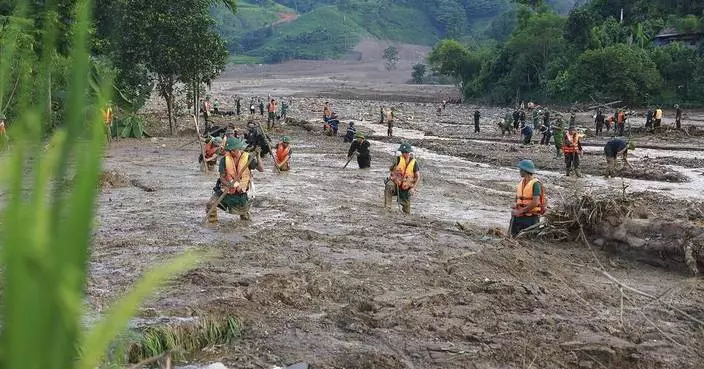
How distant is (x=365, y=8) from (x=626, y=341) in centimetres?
13954

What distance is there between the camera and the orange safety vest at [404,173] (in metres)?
12.7

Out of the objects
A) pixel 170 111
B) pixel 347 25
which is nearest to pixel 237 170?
pixel 170 111

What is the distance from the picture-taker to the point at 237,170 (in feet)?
35.7

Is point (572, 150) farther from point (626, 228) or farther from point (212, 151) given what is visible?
point (626, 228)

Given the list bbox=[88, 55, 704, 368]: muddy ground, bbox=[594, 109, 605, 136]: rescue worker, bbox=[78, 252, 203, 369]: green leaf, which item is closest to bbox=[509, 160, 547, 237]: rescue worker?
bbox=[88, 55, 704, 368]: muddy ground

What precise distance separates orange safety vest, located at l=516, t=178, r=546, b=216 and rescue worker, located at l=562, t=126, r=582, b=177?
366 inches

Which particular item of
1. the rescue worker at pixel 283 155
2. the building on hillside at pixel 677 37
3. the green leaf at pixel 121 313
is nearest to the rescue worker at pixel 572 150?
the rescue worker at pixel 283 155

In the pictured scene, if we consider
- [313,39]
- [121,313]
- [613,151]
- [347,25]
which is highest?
[347,25]

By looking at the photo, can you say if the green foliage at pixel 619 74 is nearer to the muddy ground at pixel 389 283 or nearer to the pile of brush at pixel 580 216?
the muddy ground at pixel 389 283

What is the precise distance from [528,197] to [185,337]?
5.82m

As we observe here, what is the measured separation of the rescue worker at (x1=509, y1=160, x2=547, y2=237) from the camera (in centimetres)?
1019

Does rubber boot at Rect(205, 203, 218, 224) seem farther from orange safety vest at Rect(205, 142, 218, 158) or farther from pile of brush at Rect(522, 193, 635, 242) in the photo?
orange safety vest at Rect(205, 142, 218, 158)

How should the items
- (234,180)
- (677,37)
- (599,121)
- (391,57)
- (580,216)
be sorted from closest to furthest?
(580,216) → (234,180) → (599,121) → (677,37) → (391,57)

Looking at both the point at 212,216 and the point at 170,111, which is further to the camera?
the point at 170,111
